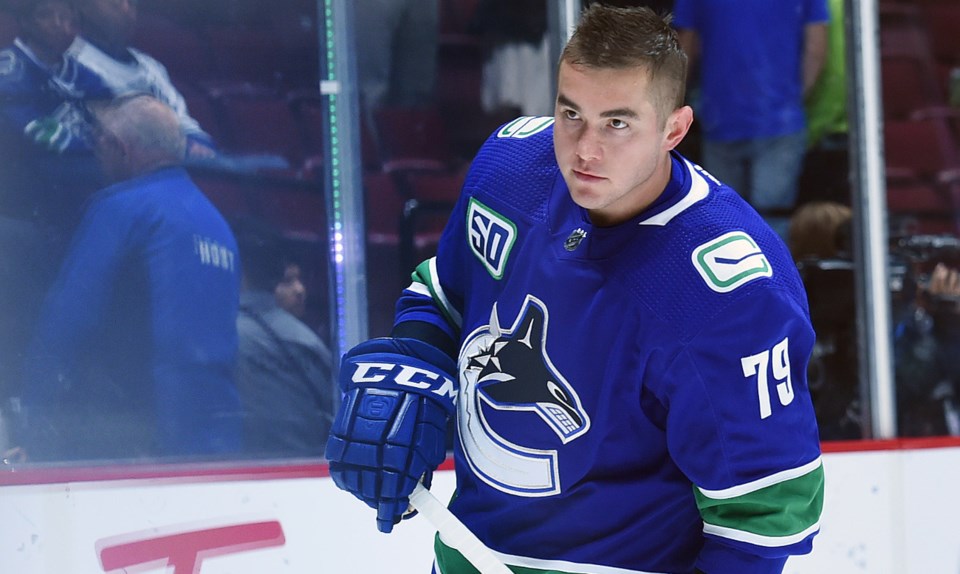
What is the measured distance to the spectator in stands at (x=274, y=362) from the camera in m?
2.23

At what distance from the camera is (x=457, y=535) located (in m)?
1.25

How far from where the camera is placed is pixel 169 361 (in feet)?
7.18

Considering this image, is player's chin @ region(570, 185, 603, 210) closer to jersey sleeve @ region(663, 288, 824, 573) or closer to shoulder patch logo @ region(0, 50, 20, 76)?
jersey sleeve @ region(663, 288, 824, 573)

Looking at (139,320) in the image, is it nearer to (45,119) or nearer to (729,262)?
(45,119)

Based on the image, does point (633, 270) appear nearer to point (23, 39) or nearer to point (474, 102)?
point (474, 102)

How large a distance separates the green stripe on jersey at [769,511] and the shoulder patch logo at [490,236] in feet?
1.10

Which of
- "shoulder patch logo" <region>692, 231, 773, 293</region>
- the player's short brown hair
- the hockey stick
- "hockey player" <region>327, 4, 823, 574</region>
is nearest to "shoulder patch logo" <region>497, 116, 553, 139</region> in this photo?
"hockey player" <region>327, 4, 823, 574</region>

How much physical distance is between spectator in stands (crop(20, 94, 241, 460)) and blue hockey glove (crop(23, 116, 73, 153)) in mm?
61

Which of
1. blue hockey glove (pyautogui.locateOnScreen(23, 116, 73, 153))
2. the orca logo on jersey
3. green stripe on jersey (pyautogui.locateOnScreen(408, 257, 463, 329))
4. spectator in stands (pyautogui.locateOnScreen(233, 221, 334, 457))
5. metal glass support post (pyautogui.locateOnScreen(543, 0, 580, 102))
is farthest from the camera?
metal glass support post (pyautogui.locateOnScreen(543, 0, 580, 102))

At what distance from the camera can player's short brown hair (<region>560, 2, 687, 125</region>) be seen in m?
1.10

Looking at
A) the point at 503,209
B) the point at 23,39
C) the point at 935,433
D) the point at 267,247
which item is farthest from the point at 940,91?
the point at 23,39

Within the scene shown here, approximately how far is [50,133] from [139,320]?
0.40 meters

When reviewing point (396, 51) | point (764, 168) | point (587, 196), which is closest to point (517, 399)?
point (587, 196)

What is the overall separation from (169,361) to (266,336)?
0.20 meters
